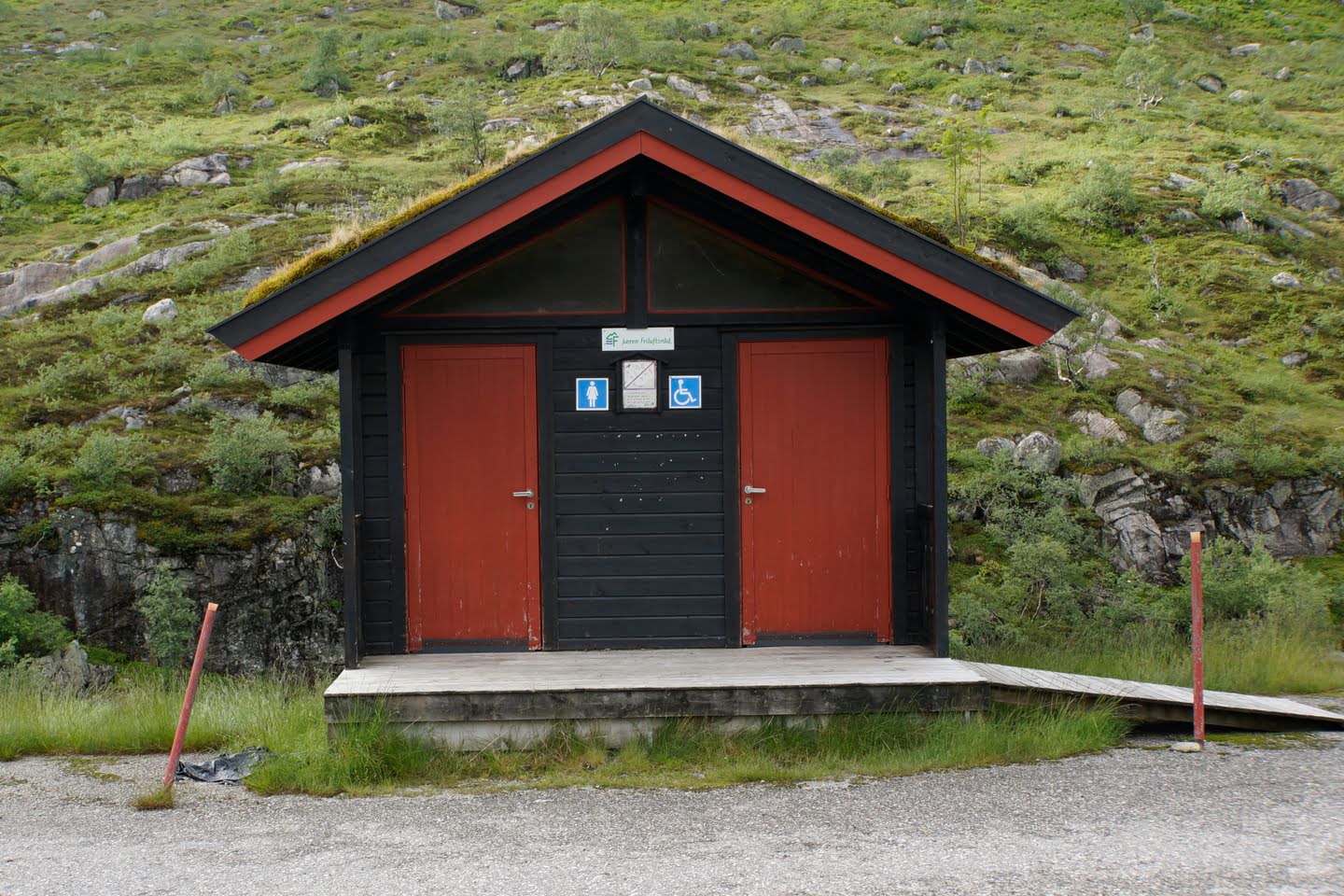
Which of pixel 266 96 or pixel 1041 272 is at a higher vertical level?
pixel 266 96

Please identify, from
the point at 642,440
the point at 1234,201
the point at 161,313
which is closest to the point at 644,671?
the point at 642,440

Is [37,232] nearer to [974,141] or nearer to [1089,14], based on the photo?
[974,141]

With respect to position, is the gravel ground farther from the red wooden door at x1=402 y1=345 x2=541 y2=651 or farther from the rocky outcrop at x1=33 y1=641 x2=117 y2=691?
the rocky outcrop at x1=33 y1=641 x2=117 y2=691

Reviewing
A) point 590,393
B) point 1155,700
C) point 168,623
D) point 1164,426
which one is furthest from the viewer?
point 1164,426

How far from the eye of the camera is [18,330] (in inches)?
768

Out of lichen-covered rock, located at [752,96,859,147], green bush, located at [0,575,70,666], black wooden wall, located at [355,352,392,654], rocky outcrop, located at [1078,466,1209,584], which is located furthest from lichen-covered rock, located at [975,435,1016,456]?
lichen-covered rock, located at [752,96,859,147]

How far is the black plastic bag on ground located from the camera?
667 cm

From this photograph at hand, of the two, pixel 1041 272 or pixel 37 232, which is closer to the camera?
pixel 1041 272

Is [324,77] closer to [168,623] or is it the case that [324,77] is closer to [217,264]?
[217,264]

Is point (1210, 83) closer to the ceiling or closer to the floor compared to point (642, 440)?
closer to the ceiling

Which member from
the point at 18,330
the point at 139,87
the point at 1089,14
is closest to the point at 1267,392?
the point at 18,330

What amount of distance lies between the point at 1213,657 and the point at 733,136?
6081mm

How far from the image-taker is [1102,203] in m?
27.3

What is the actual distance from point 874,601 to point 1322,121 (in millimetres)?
40497
